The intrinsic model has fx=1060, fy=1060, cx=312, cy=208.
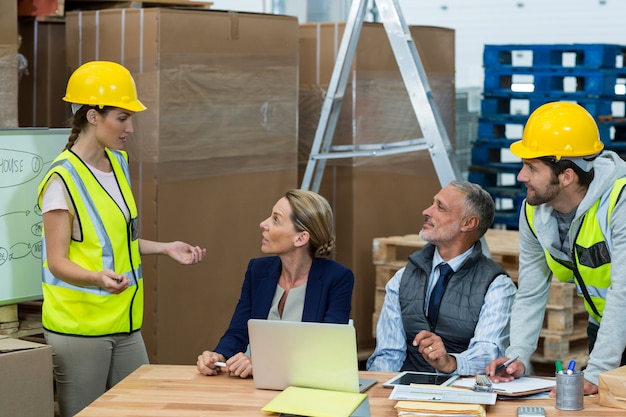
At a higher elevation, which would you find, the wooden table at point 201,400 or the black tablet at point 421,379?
the black tablet at point 421,379

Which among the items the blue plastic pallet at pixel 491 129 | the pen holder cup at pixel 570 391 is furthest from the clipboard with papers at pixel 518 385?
the blue plastic pallet at pixel 491 129

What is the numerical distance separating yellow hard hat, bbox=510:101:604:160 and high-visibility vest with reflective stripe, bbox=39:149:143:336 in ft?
5.16

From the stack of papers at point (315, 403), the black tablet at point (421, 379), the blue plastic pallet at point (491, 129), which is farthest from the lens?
the blue plastic pallet at point (491, 129)

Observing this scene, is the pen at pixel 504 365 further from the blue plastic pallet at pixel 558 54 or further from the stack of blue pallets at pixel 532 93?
the blue plastic pallet at pixel 558 54

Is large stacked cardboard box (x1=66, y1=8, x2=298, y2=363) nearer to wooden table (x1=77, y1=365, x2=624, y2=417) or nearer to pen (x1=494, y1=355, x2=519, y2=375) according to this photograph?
wooden table (x1=77, y1=365, x2=624, y2=417)

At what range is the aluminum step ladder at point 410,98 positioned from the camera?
5.53 m

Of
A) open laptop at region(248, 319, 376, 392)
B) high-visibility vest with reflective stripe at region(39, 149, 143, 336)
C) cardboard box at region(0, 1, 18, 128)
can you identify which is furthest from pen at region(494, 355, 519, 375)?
cardboard box at region(0, 1, 18, 128)

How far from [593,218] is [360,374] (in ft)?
3.25

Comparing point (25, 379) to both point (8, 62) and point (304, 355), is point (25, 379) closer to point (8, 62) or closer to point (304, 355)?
point (304, 355)

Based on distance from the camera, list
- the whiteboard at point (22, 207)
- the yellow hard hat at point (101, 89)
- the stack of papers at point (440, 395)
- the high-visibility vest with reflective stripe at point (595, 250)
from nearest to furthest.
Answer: the stack of papers at point (440, 395) < the high-visibility vest with reflective stripe at point (595, 250) < the yellow hard hat at point (101, 89) < the whiteboard at point (22, 207)

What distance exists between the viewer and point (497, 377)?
11.9 ft

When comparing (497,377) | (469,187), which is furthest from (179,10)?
(497,377)

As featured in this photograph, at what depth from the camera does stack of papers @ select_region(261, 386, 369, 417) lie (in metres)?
3.17

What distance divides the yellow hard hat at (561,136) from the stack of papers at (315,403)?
3.85 ft
